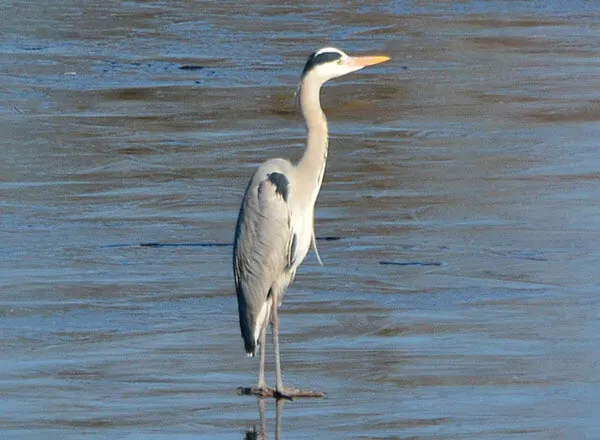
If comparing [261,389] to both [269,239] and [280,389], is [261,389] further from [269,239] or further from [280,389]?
[269,239]

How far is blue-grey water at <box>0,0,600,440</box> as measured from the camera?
6.96 m

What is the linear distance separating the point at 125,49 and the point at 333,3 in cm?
627

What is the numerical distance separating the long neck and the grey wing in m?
0.28

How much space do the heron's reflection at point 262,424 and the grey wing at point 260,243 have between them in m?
0.63

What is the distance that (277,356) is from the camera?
7.42 meters

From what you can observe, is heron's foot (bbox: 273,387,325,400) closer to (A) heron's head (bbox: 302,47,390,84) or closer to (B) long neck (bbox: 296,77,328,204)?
(B) long neck (bbox: 296,77,328,204)

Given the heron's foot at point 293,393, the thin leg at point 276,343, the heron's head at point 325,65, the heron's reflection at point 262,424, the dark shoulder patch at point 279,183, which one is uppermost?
the heron's head at point 325,65

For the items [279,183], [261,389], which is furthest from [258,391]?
[279,183]

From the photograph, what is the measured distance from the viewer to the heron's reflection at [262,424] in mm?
6504

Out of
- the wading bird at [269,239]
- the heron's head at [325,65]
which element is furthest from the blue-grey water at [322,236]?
the heron's head at [325,65]

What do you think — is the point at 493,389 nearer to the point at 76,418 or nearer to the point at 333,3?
the point at 76,418

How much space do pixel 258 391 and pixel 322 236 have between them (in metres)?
3.51

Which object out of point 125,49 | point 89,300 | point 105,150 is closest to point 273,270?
point 89,300

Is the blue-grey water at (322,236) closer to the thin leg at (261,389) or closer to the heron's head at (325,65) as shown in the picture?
the thin leg at (261,389)
